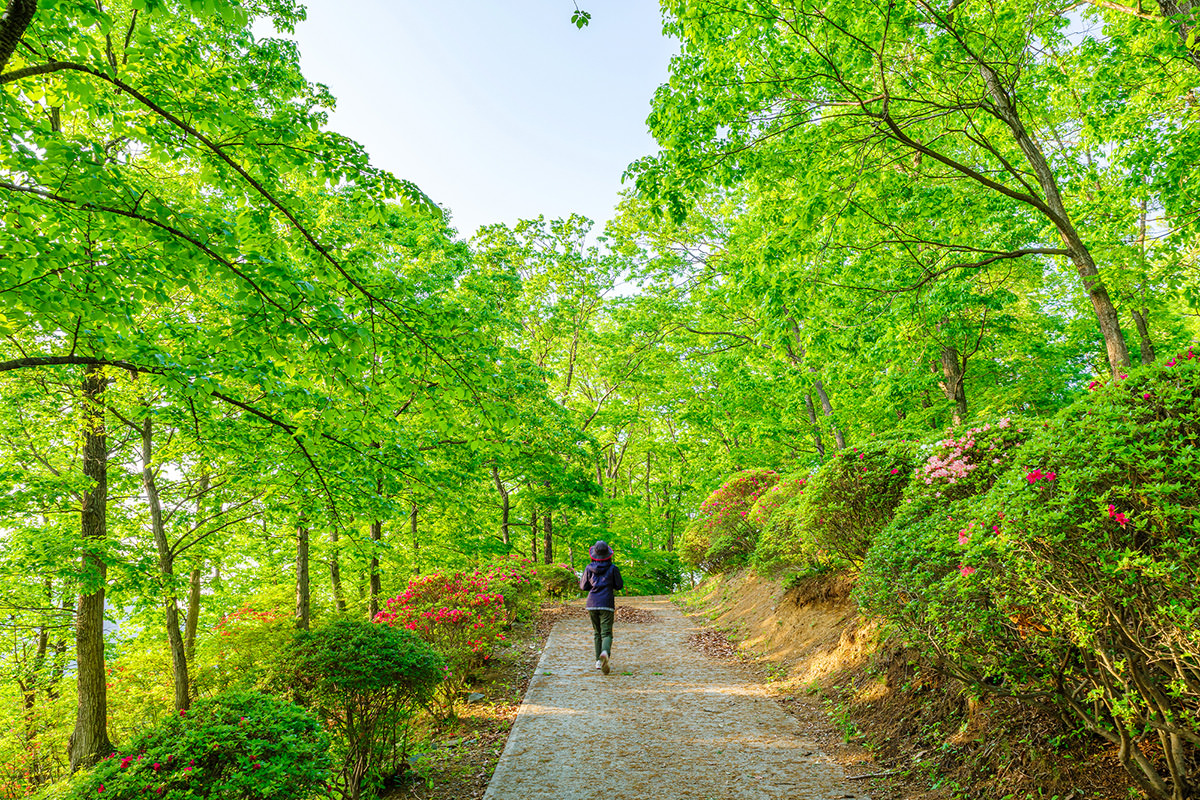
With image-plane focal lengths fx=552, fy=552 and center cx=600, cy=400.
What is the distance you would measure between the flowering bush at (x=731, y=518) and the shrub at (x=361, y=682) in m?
9.31

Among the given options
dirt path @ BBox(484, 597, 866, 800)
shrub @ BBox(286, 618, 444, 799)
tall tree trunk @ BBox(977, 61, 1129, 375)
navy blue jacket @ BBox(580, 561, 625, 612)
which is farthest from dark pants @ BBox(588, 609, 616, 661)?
tall tree trunk @ BBox(977, 61, 1129, 375)

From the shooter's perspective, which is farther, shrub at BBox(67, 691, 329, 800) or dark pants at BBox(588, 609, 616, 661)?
dark pants at BBox(588, 609, 616, 661)

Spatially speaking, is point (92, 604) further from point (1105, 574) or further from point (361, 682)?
point (1105, 574)

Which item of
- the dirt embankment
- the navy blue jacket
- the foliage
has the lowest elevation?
the dirt embankment

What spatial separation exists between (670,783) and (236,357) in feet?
17.5

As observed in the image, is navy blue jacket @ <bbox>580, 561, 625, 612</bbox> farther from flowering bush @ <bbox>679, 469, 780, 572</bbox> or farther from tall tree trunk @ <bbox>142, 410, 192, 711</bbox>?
tall tree trunk @ <bbox>142, 410, 192, 711</bbox>

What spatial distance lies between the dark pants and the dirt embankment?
2.05 metres

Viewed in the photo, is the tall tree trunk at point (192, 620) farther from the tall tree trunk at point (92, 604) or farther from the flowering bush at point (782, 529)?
the flowering bush at point (782, 529)

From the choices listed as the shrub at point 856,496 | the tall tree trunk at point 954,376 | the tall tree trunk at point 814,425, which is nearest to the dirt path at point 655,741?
the shrub at point 856,496

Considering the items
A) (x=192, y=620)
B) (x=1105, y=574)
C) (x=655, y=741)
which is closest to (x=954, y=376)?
(x=655, y=741)

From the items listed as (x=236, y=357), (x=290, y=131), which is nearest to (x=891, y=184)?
(x=290, y=131)

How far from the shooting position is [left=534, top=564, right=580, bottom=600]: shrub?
1420 centimetres

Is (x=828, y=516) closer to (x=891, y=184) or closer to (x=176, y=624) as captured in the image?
(x=891, y=184)

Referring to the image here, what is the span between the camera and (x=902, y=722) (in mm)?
4594
